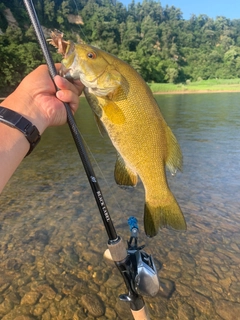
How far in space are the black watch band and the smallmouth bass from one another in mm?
358

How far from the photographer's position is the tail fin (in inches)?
80.5

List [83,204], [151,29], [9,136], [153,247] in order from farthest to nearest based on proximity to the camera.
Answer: [151,29], [83,204], [153,247], [9,136]

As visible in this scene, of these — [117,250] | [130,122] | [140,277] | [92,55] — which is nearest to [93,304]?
[140,277]

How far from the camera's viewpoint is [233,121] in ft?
55.5

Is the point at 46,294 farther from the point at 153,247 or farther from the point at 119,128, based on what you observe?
the point at 119,128

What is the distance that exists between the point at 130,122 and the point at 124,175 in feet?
1.15

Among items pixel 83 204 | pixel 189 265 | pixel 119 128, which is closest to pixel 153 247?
pixel 189 265

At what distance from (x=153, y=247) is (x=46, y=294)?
1.66 meters

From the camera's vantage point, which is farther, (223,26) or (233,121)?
(223,26)

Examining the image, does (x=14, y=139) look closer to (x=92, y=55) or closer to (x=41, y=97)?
(x=41, y=97)

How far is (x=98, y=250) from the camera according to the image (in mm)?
4496

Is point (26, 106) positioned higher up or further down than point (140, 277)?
higher up

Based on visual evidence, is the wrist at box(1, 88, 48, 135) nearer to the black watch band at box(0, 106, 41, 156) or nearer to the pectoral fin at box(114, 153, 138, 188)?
the black watch band at box(0, 106, 41, 156)

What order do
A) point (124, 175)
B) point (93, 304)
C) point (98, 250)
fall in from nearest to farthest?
1. point (124, 175)
2. point (93, 304)
3. point (98, 250)
